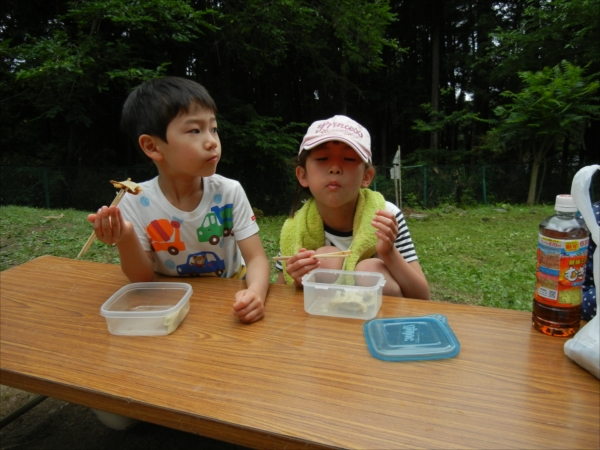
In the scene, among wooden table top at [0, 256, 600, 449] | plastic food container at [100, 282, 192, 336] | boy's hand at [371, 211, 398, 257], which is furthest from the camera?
boy's hand at [371, 211, 398, 257]

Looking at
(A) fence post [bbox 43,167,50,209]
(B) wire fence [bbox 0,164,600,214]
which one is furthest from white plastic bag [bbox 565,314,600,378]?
(A) fence post [bbox 43,167,50,209]

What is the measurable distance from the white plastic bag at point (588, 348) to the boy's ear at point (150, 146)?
56.4 inches

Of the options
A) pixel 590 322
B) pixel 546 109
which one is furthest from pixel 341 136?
pixel 546 109

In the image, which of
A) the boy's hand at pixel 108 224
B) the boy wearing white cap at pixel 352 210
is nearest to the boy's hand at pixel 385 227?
the boy wearing white cap at pixel 352 210

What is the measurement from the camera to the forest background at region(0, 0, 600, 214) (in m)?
8.73

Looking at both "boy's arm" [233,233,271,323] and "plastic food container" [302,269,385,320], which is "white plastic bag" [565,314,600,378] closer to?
"plastic food container" [302,269,385,320]

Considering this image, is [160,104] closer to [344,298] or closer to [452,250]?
[344,298]

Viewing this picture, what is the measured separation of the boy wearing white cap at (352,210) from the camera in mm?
1388

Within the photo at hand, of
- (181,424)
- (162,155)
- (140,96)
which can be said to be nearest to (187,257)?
(162,155)

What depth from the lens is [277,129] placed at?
459 inches

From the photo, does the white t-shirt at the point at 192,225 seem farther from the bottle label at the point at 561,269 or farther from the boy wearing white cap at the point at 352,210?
the bottle label at the point at 561,269

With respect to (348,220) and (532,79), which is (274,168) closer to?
(532,79)

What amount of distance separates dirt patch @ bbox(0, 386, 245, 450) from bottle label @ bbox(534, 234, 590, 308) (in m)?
1.43

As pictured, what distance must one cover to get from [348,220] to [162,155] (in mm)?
809
